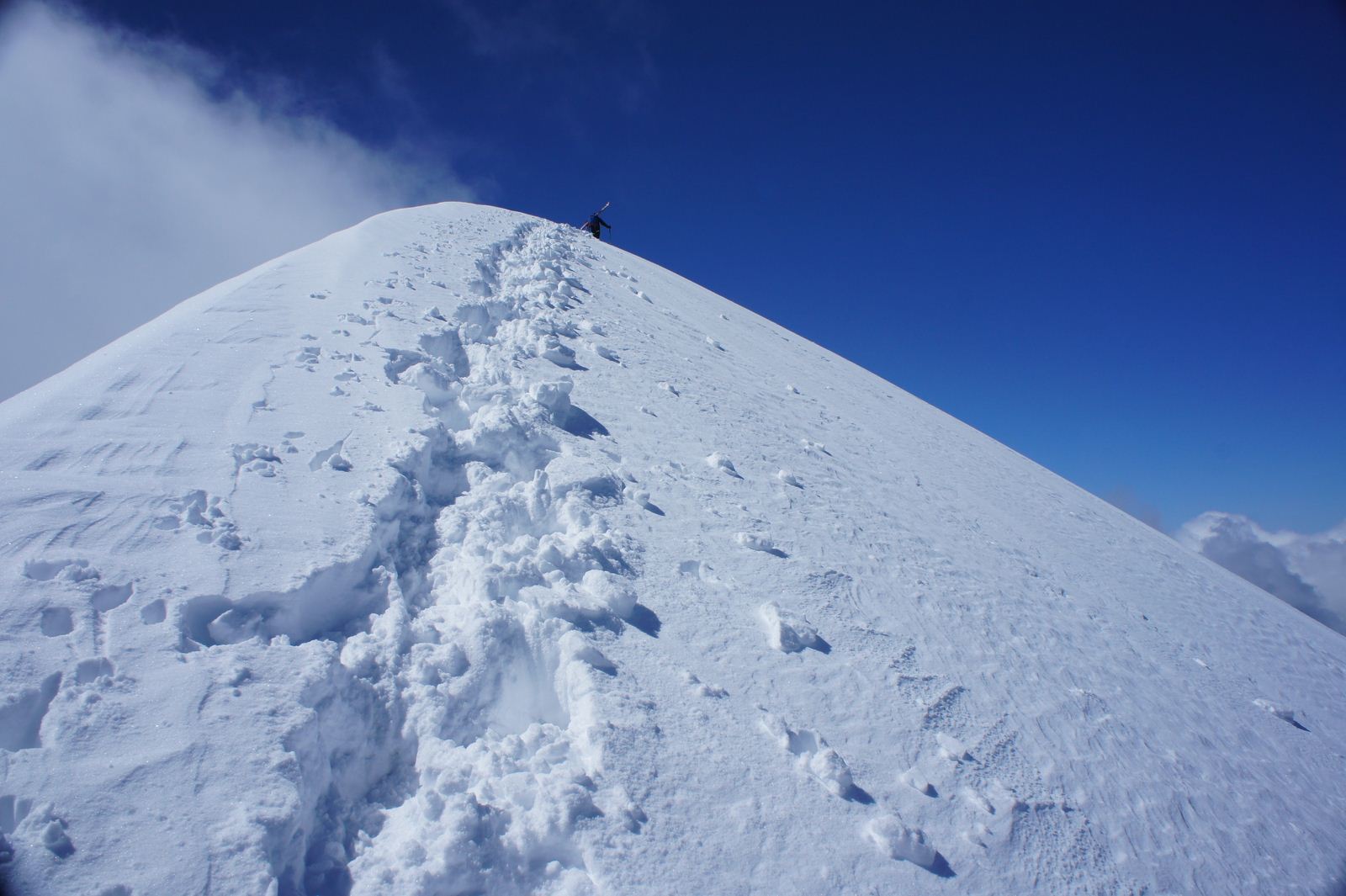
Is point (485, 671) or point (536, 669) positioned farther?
point (536, 669)

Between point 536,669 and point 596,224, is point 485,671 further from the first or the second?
point 596,224

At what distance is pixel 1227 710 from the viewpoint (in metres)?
5.04

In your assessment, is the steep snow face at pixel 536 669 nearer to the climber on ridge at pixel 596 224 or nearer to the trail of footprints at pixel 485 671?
the trail of footprints at pixel 485 671

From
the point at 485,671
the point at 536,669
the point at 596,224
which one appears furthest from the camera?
the point at 596,224

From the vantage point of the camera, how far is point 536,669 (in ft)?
10.6

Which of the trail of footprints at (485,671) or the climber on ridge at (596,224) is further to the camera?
the climber on ridge at (596,224)

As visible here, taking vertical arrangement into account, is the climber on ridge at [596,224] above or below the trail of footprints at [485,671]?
above

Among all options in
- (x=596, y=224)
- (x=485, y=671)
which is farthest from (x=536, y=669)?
(x=596, y=224)

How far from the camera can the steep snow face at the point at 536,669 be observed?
2348 mm

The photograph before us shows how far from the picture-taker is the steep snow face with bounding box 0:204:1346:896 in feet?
7.70

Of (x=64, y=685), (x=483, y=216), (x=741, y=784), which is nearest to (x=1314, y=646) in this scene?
(x=741, y=784)

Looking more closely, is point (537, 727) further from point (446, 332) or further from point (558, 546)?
point (446, 332)

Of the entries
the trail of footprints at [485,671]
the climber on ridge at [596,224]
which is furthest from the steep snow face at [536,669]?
the climber on ridge at [596,224]

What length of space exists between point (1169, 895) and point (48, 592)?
5497mm
